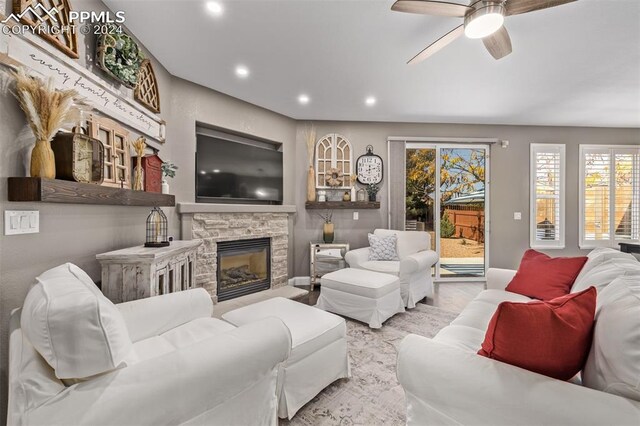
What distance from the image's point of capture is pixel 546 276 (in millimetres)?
2146

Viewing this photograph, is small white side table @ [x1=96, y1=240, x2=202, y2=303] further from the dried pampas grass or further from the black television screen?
the black television screen

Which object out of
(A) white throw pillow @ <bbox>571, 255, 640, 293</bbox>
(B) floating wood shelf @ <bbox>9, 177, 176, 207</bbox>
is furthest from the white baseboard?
(A) white throw pillow @ <bbox>571, 255, 640, 293</bbox>

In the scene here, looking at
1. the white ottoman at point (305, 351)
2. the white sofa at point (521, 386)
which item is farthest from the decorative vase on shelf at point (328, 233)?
the white sofa at point (521, 386)

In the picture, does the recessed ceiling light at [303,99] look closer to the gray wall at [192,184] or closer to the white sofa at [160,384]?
the gray wall at [192,184]

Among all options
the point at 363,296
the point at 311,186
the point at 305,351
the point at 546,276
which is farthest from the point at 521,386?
the point at 311,186

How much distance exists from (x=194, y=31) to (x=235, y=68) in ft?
1.97

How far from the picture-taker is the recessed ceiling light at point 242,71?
9.12 feet

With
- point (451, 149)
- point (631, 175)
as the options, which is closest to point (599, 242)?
point (631, 175)

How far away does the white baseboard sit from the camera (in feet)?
14.2

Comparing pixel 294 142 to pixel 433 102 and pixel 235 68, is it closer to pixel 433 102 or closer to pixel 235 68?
pixel 235 68

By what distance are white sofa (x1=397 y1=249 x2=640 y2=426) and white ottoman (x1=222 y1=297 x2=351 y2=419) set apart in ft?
2.12

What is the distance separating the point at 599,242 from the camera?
15.5ft

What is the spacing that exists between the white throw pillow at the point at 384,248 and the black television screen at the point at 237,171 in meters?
1.58

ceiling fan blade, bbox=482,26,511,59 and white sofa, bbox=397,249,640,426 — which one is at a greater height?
ceiling fan blade, bbox=482,26,511,59
